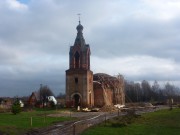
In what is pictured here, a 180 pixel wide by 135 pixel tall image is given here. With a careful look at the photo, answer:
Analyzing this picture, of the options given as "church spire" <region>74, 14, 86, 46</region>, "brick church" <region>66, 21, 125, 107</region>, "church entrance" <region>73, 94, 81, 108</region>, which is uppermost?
"church spire" <region>74, 14, 86, 46</region>

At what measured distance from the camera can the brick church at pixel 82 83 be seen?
57031mm

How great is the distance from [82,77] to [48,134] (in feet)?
118

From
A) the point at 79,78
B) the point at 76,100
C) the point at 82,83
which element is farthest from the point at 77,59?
the point at 76,100

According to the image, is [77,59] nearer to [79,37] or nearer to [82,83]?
[79,37]

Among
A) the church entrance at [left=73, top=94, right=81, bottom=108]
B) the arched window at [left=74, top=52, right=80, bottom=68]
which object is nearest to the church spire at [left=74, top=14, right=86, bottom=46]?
the arched window at [left=74, top=52, right=80, bottom=68]

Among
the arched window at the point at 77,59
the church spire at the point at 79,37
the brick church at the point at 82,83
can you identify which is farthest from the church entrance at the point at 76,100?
the church spire at the point at 79,37

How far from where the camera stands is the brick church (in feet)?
187

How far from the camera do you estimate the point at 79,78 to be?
57250 millimetres

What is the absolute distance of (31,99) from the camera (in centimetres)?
8281

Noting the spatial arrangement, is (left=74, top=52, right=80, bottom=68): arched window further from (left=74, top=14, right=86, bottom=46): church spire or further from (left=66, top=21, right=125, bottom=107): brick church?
(left=74, top=14, right=86, bottom=46): church spire

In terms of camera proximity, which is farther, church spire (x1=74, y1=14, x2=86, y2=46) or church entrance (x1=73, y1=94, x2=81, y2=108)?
church spire (x1=74, y1=14, x2=86, y2=46)

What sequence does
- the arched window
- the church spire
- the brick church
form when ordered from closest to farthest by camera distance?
the brick church → the arched window → the church spire

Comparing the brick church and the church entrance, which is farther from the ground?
the brick church

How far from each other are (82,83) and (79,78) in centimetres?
96
